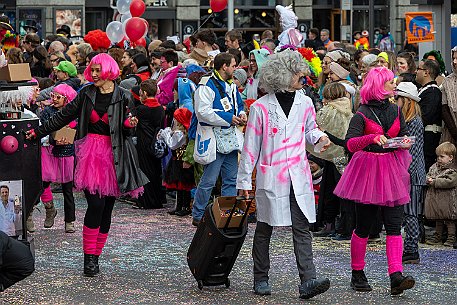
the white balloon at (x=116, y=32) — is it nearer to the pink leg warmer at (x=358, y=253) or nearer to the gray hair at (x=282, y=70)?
the gray hair at (x=282, y=70)

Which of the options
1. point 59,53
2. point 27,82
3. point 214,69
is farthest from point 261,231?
point 59,53

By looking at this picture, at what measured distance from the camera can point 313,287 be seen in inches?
Result: 361

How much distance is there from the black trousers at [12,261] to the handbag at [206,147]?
483 centimetres

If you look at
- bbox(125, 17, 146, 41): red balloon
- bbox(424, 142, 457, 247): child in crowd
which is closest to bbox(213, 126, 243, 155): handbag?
bbox(424, 142, 457, 247): child in crowd

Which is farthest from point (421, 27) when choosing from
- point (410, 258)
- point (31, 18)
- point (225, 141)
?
point (31, 18)

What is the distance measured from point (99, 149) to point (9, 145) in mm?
1098

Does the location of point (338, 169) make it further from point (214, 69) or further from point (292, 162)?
point (292, 162)

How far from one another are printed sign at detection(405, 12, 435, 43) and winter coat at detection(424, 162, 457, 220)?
4568 millimetres

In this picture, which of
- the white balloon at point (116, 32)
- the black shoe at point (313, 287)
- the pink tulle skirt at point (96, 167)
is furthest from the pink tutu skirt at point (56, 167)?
the white balloon at point (116, 32)

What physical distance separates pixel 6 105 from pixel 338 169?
162 inches

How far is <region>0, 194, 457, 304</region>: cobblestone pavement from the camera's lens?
31.0 feet

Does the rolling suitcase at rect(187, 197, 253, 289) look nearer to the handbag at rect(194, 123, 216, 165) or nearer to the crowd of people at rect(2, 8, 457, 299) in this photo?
the crowd of people at rect(2, 8, 457, 299)

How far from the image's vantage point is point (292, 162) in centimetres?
947

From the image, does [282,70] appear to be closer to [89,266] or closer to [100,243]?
[100,243]
